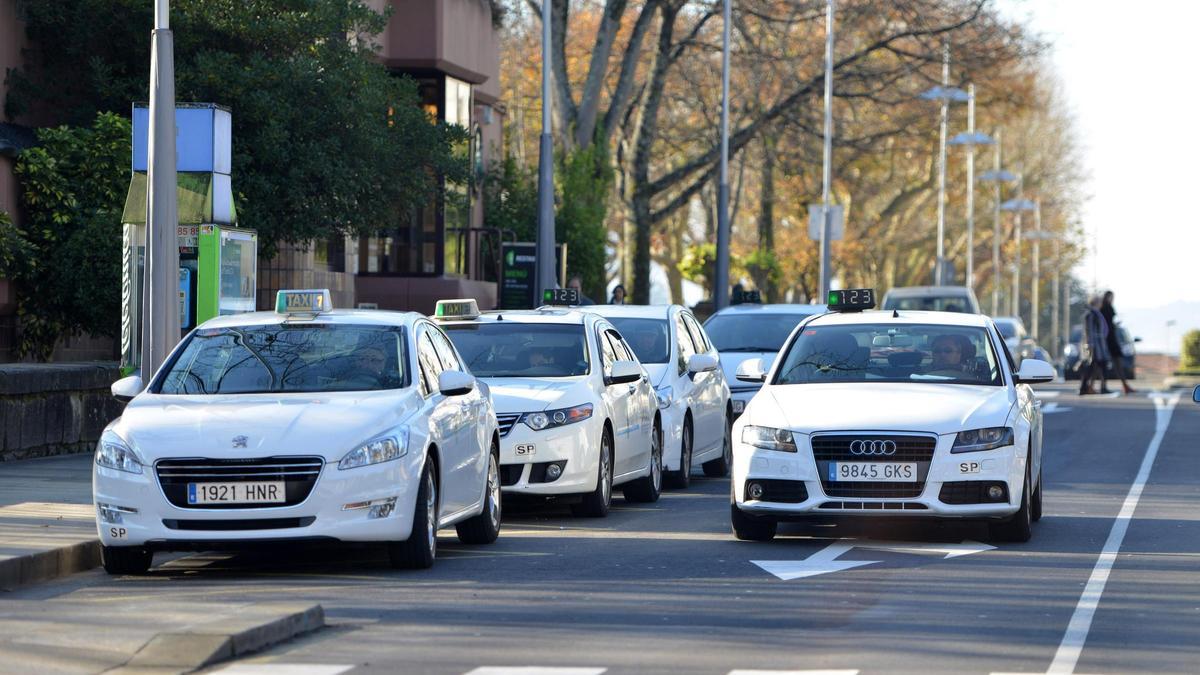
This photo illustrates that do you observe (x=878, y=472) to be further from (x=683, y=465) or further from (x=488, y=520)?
(x=683, y=465)

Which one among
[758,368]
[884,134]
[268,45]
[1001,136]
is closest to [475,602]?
[758,368]

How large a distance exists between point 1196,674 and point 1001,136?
80.8m

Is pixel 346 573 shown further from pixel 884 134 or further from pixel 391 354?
pixel 884 134

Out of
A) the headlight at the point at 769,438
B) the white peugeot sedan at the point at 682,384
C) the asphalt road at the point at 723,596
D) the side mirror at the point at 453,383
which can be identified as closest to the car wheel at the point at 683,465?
the white peugeot sedan at the point at 682,384

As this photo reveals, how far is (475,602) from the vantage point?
10.5m

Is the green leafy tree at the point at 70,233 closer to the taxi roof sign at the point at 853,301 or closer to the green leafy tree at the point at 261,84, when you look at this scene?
the green leafy tree at the point at 261,84

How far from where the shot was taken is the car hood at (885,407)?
13.1 metres

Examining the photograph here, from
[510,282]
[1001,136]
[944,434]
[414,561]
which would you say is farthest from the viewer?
[1001,136]

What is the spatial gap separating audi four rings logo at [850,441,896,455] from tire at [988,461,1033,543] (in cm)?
94

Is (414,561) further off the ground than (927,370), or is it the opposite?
(927,370)

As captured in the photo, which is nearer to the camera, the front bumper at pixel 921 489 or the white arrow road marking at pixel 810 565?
the white arrow road marking at pixel 810 565

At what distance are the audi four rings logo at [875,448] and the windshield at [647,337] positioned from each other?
19.2 feet

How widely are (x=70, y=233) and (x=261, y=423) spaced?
1173 cm

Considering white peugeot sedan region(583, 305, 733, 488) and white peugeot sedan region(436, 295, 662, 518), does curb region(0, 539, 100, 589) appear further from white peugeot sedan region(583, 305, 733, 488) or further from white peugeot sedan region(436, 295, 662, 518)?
white peugeot sedan region(583, 305, 733, 488)
